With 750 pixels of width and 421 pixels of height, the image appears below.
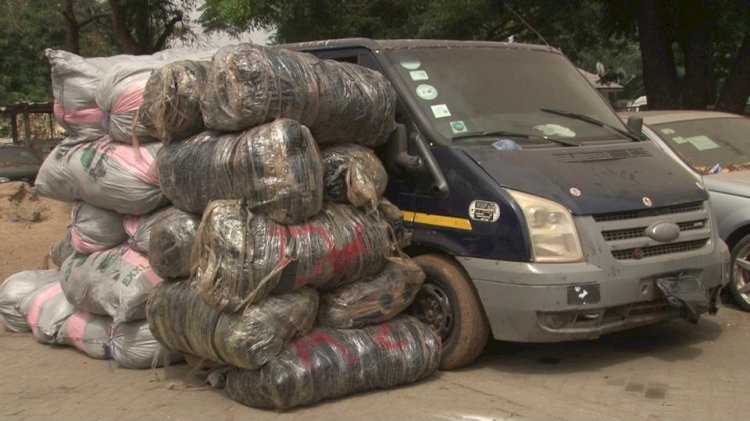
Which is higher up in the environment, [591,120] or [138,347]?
[591,120]

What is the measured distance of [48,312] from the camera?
22.4 feet

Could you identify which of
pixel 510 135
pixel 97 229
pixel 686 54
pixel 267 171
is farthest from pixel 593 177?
pixel 686 54

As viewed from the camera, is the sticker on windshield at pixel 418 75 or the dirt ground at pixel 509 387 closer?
the dirt ground at pixel 509 387

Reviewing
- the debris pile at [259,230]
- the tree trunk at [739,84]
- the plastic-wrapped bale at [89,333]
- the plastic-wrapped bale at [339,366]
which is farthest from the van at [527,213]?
the tree trunk at [739,84]

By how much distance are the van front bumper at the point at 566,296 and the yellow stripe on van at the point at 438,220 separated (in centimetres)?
21

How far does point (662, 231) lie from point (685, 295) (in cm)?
41

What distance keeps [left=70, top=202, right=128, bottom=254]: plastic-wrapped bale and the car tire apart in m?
4.70

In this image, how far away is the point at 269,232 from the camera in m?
5.02

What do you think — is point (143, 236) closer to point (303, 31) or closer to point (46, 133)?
point (303, 31)

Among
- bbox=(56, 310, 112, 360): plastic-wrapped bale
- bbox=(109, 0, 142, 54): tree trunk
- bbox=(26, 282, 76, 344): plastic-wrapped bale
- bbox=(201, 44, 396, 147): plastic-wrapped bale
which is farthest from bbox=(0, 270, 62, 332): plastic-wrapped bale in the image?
bbox=(109, 0, 142, 54): tree trunk

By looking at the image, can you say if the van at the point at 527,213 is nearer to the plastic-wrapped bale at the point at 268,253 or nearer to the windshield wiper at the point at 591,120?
the windshield wiper at the point at 591,120

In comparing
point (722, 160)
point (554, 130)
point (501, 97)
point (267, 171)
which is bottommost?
point (722, 160)

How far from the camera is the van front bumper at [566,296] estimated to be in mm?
5203

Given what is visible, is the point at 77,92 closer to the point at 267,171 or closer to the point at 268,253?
the point at 267,171
